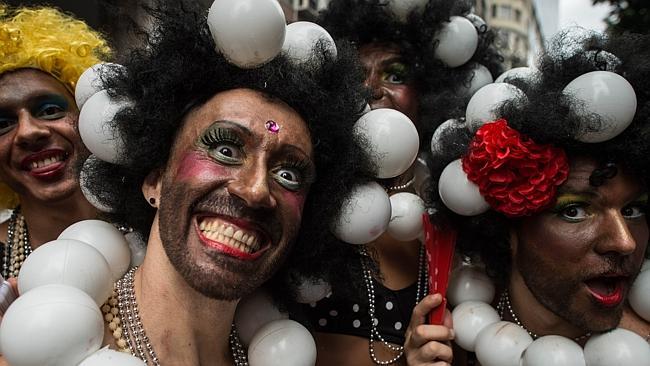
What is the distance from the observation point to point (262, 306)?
8.57ft

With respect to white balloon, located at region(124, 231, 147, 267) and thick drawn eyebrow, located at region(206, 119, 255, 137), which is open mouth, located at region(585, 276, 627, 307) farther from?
white balloon, located at region(124, 231, 147, 267)

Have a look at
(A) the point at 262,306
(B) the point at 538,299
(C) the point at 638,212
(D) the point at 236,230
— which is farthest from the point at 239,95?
(C) the point at 638,212

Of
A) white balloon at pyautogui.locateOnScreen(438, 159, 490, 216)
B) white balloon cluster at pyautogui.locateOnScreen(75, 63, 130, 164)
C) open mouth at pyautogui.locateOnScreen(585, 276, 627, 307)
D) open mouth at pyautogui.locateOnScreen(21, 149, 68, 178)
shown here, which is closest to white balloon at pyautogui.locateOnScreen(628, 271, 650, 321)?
open mouth at pyautogui.locateOnScreen(585, 276, 627, 307)

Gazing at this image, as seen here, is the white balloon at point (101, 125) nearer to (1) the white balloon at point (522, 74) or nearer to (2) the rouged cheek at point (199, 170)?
(2) the rouged cheek at point (199, 170)

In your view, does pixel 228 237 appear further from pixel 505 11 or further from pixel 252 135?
pixel 505 11

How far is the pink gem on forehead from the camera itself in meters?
2.30

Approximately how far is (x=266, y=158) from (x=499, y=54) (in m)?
2.65

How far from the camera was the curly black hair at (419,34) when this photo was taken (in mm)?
3869

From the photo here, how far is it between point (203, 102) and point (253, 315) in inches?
34.5

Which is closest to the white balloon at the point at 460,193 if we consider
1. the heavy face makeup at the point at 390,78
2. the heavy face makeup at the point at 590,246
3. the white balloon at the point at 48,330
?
the heavy face makeup at the point at 590,246

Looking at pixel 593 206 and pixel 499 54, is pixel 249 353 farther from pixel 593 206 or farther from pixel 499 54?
pixel 499 54

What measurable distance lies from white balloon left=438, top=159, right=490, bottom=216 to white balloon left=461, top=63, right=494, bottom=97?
1.31 m

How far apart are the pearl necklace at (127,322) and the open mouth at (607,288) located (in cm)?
171

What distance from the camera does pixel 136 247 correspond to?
2.69 m
